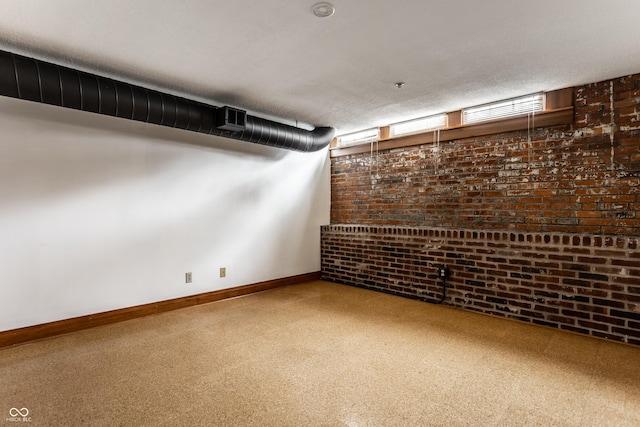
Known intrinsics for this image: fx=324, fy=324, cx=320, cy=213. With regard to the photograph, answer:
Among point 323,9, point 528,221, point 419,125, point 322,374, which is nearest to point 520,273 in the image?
point 528,221

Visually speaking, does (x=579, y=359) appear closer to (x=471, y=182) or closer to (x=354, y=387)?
(x=354, y=387)

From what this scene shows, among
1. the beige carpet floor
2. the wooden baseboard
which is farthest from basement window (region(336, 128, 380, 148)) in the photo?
the beige carpet floor

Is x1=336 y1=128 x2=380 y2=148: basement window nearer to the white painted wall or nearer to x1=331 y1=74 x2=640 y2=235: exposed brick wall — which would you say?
x1=331 y1=74 x2=640 y2=235: exposed brick wall

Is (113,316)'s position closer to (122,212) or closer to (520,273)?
(122,212)

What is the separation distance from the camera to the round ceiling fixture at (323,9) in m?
1.90

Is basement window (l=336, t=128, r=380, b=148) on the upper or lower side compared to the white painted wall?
upper

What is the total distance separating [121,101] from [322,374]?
269cm

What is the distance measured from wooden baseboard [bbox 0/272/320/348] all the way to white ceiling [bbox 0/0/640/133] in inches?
87.0

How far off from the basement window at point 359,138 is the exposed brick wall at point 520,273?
1355mm

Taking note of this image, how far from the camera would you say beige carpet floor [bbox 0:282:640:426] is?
1727mm

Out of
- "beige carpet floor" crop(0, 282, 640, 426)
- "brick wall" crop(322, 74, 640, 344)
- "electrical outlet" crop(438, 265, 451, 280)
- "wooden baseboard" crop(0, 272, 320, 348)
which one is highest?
"brick wall" crop(322, 74, 640, 344)

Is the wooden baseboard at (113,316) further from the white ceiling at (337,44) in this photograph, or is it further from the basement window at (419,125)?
the basement window at (419,125)

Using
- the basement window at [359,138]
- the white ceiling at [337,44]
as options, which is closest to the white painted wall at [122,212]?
the white ceiling at [337,44]

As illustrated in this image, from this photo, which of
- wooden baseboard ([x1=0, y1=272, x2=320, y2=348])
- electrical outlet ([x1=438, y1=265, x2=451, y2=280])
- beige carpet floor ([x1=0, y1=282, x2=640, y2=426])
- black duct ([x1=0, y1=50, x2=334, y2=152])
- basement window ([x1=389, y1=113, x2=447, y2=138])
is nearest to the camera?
beige carpet floor ([x1=0, y1=282, x2=640, y2=426])
